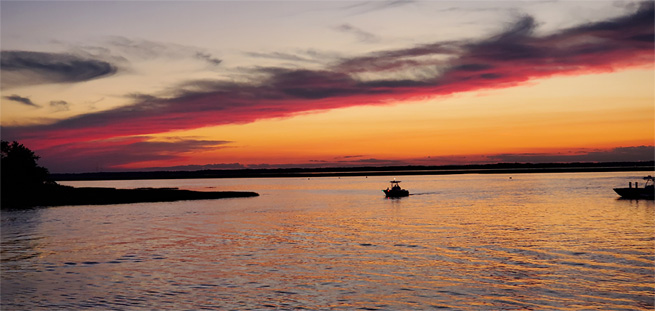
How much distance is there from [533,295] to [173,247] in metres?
28.7

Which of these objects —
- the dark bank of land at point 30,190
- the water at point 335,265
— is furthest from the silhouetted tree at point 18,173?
the water at point 335,265

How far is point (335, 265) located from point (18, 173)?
88623 mm

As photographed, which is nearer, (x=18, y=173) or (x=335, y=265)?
(x=335, y=265)

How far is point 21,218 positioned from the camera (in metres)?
73.9

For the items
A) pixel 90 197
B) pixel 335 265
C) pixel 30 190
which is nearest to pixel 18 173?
pixel 30 190

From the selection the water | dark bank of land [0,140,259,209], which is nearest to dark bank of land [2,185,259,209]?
dark bank of land [0,140,259,209]

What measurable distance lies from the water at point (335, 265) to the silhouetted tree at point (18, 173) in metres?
43.2

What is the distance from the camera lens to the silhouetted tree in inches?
3974

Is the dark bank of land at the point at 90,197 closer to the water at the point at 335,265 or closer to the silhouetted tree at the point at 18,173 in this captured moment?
the silhouetted tree at the point at 18,173

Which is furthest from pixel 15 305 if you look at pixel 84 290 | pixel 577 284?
pixel 577 284

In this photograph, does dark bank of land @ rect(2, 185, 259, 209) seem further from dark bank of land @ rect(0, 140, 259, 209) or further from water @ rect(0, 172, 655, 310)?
water @ rect(0, 172, 655, 310)

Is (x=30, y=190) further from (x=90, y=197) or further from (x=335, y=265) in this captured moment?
(x=335, y=265)

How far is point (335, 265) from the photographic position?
114 ft

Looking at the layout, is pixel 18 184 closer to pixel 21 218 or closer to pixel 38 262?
pixel 21 218
